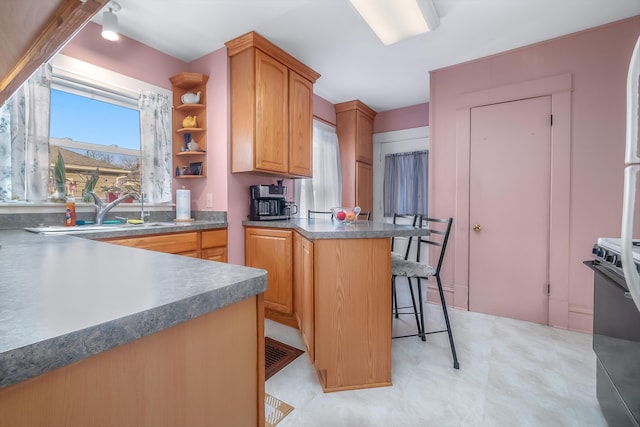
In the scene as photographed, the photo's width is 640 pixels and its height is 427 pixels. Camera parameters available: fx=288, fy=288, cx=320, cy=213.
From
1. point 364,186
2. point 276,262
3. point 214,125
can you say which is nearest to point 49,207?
point 214,125

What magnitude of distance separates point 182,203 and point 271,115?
4.11 feet

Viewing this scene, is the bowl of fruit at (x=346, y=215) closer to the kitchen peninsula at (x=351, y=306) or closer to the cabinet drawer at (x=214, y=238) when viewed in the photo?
the kitchen peninsula at (x=351, y=306)

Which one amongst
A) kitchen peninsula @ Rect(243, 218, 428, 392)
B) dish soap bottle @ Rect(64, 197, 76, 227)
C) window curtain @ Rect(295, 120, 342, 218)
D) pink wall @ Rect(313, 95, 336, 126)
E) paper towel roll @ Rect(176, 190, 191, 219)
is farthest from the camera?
pink wall @ Rect(313, 95, 336, 126)

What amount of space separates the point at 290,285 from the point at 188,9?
241cm

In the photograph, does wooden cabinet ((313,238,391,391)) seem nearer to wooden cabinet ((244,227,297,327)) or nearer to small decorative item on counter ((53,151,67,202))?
wooden cabinet ((244,227,297,327))

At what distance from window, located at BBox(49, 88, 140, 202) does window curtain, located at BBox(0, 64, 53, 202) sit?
15 centimetres

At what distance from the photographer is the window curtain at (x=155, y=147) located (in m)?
2.75

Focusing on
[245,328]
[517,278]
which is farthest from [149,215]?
[517,278]

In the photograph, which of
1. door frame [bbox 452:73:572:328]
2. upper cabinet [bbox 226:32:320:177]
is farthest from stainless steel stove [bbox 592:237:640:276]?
upper cabinet [bbox 226:32:320:177]

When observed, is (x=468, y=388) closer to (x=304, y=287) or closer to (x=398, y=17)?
(x=304, y=287)

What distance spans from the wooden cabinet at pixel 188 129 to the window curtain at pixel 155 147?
0.32 feet

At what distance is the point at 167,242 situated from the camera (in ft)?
7.51

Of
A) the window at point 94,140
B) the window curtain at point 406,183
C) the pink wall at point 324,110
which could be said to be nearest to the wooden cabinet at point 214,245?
the window at point 94,140

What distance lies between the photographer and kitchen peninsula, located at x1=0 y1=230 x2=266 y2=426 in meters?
0.34
